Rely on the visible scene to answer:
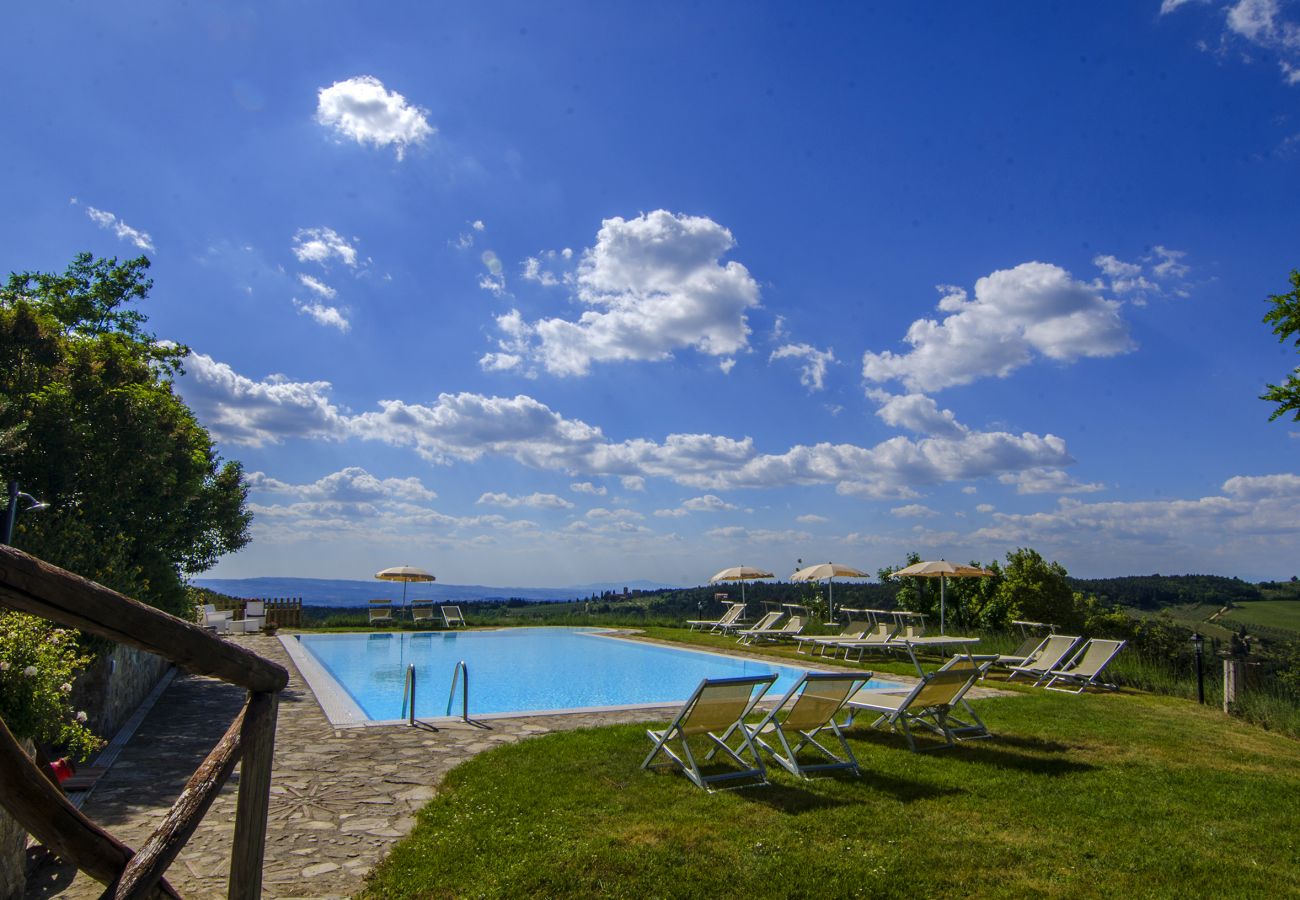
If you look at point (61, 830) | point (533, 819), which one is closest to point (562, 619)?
point (533, 819)

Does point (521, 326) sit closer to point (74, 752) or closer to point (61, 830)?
point (74, 752)

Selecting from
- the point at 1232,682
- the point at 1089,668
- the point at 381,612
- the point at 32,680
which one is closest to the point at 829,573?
the point at 1089,668

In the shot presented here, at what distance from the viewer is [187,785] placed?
206 centimetres

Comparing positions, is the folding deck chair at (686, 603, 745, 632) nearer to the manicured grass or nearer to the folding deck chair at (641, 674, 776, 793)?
the manicured grass

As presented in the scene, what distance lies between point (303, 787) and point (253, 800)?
14.1 ft

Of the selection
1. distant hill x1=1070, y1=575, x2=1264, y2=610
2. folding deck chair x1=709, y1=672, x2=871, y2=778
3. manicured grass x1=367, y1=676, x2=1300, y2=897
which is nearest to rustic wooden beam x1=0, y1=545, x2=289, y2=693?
manicured grass x1=367, y1=676, x2=1300, y2=897

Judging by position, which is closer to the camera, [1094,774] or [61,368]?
[1094,774]

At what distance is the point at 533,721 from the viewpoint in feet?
29.3

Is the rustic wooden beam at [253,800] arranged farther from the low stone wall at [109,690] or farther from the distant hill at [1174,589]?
the distant hill at [1174,589]

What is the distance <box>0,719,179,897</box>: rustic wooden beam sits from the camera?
194 cm

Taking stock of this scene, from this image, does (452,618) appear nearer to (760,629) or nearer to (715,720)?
(760,629)

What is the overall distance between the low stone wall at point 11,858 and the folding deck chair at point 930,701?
259 inches

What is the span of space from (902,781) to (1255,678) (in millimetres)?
7573

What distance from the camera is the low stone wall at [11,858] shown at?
3666 millimetres
